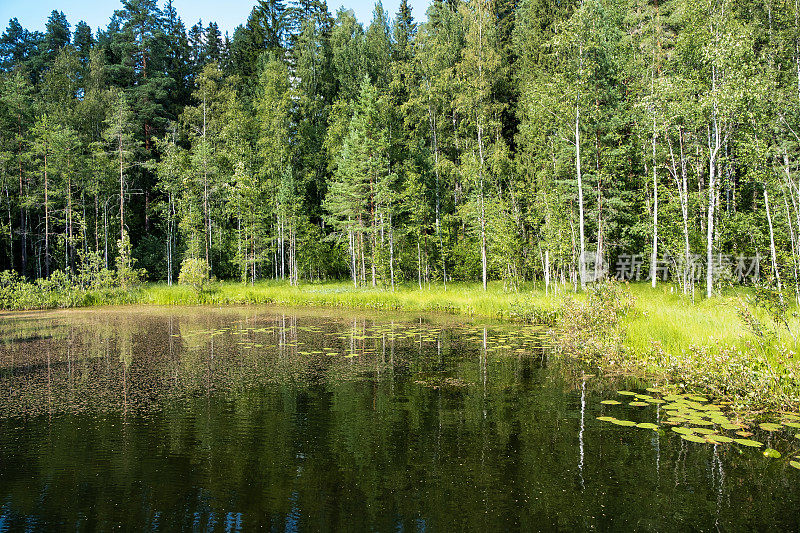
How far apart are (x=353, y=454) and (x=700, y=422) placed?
15.8ft

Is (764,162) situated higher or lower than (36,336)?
higher

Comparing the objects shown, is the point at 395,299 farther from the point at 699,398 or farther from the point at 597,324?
the point at 699,398

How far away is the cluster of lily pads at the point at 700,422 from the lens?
594cm

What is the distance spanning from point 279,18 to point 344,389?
51132mm

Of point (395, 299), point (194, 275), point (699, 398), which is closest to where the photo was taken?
point (699, 398)

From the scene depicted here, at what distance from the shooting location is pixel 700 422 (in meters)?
6.57

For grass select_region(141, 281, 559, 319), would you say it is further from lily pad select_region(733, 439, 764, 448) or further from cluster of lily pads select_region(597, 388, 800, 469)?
lily pad select_region(733, 439, 764, 448)

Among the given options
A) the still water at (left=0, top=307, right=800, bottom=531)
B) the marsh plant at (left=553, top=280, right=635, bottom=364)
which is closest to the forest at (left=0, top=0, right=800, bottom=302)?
the marsh plant at (left=553, top=280, right=635, bottom=364)

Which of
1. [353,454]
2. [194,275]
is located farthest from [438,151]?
[353,454]

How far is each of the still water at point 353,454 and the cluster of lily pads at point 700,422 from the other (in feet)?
0.62

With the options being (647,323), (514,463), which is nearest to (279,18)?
(647,323)

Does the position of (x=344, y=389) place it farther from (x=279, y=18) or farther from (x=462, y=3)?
(x=279, y=18)

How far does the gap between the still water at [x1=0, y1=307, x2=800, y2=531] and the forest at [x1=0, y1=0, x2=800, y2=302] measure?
14.1 meters

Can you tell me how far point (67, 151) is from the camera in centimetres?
3253
